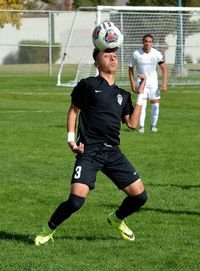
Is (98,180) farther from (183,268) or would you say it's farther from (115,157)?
(183,268)

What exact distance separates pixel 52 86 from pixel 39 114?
13162 mm

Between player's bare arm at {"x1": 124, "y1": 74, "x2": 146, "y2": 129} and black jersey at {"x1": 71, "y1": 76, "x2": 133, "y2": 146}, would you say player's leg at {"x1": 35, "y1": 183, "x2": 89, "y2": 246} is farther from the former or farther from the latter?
player's bare arm at {"x1": 124, "y1": 74, "x2": 146, "y2": 129}

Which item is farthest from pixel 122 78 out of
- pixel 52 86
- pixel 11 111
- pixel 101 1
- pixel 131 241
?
pixel 101 1

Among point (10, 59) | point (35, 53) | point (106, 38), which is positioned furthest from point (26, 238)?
point (10, 59)

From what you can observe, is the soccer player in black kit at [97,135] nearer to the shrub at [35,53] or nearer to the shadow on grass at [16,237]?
the shadow on grass at [16,237]

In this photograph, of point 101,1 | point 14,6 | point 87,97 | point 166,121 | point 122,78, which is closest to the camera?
point 87,97

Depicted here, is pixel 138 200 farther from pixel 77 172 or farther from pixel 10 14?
pixel 10 14

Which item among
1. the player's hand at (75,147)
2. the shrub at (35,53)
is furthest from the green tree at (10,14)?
the player's hand at (75,147)

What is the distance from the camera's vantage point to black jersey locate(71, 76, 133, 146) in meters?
8.11

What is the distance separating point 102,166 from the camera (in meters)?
8.19

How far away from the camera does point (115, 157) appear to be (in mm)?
8234

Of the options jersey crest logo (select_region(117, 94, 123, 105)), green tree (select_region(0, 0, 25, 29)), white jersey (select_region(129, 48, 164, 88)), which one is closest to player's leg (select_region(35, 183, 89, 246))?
jersey crest logo (select_region(117, 94, 123, 105))

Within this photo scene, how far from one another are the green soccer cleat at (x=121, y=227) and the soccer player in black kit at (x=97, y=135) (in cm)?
38

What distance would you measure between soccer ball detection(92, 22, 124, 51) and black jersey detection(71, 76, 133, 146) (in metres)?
0.29
